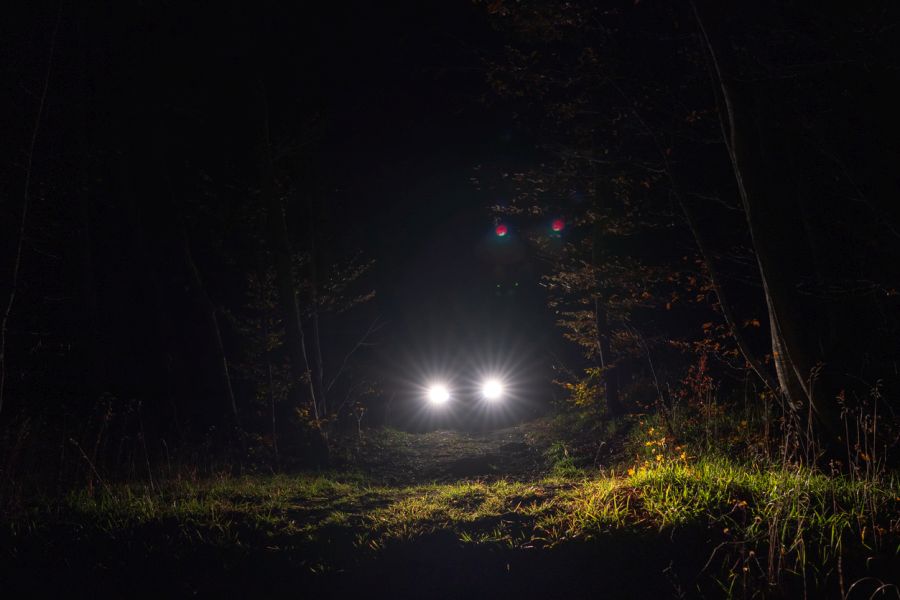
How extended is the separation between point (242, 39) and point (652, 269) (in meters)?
9.13

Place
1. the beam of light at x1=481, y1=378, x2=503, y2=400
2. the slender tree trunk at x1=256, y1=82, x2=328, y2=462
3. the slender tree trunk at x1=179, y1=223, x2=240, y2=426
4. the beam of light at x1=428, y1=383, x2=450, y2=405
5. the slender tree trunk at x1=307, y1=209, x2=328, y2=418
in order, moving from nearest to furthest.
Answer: the slender tree trunk at x1=256, y1=82, x2=328, y2=462, the slender tree trunk at x1=179, y1=223, x2=240, y2=426, the slender tree trunk at x1=307, y1=209, x2=328, y2=418, the beam of light at x1=428, y1=383, x2=450, y2=405, the beam of light at x1=481, y1=378, x2=503, y2=400

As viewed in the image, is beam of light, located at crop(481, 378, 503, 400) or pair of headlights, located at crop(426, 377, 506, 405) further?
beam of light, located at crop(481, 378, 503, 400)

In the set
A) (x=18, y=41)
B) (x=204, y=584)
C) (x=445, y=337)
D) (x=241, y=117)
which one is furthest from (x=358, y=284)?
(x=204, y=584)

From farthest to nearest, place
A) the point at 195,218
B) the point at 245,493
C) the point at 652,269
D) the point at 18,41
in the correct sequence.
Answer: the point at 195,218 → the point at 652,269 → the point at 18,41 → the point at 245,493

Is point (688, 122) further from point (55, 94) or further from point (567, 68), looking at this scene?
point (55, 94)

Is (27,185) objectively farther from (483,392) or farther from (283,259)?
(483,392)

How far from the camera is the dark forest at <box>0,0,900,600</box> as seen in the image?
398cm

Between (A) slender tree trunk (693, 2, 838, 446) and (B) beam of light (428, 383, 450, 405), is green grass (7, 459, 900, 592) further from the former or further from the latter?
(B) beam of light (428, 383, 450, 405)

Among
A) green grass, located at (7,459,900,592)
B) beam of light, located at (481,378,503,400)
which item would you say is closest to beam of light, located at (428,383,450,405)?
beam of light, located at (481,378,503,400)

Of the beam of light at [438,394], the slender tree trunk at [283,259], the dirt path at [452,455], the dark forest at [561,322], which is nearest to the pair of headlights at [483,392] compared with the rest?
the beam of light at [438,394]

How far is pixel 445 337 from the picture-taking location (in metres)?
24.4

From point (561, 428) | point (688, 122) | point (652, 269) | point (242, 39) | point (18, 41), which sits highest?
point (242, 39)

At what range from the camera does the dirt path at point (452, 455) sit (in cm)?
1014

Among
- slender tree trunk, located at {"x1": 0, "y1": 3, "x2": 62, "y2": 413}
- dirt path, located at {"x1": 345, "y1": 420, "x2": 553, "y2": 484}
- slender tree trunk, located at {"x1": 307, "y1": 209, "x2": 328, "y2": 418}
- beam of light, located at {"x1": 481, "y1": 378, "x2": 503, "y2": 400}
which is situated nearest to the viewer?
slender tree trunk, located at {"x1": 0, "y1": 3, "x2": 62, "y2": 413}
